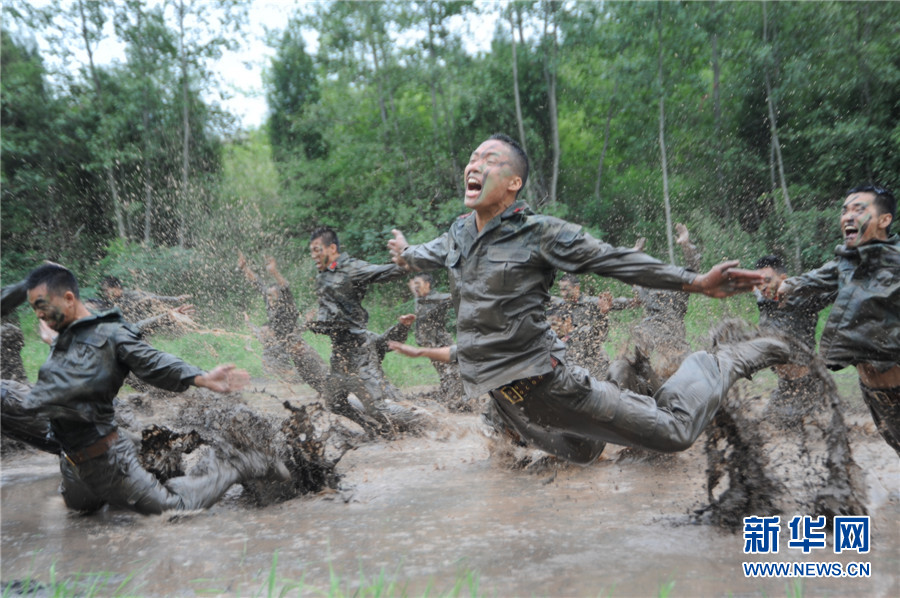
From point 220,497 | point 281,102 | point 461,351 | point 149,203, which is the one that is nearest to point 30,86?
point 149,203

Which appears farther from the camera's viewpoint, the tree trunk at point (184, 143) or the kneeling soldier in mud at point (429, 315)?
the tree trunk at point (184, 143)

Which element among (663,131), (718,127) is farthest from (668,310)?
(718,127)

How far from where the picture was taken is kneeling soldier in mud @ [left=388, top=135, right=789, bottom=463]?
12.2 feet

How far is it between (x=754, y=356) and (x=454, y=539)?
212 cm

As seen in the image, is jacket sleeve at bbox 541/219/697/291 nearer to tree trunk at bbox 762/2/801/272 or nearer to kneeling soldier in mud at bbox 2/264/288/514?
kneeling soldier in mud at bbox 2/264/288/514

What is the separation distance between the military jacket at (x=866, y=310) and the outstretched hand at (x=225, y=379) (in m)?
3.65

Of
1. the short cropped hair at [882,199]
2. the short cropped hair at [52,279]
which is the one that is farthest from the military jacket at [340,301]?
the short cropped hair at [882,199]

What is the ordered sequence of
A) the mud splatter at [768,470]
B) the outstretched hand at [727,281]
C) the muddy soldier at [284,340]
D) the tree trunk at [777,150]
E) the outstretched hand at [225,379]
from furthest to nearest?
the tree trunk at [777,150] → the muddy soldier at [284,340] → the outstretched hand at [225,379] → the mud splatter at [768,470] → the outstretched hand at [727,281]

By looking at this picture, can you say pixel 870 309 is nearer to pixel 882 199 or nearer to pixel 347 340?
pixel 882 199

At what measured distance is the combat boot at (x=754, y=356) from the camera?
14.2 feet

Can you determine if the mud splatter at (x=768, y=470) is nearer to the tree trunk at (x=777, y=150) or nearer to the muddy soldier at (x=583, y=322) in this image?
the muddy soldier at (x=583, y=322)

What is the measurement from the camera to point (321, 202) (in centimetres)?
2173

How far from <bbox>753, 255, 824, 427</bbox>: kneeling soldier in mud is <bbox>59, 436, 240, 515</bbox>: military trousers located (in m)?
3.86

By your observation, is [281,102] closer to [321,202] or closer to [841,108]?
[321,202]
